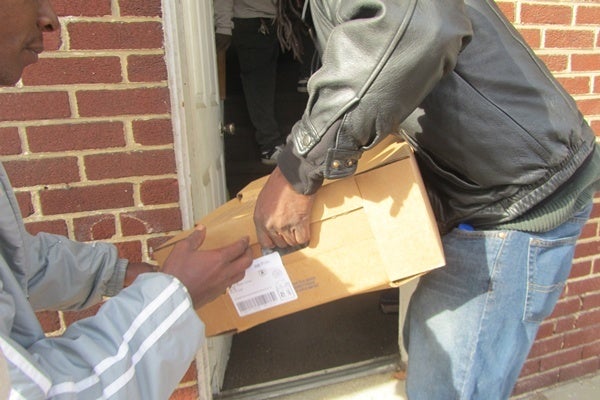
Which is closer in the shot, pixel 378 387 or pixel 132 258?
pixel 132 258

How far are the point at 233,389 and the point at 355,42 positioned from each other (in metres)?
1.88

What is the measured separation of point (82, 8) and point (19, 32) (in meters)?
0.65

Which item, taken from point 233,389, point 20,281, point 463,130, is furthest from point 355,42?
point 233,389

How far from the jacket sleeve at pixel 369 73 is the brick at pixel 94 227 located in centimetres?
86

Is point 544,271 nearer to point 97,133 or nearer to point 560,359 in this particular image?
point 97,133

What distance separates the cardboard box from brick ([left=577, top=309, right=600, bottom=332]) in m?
1.76

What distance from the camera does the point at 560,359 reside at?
8.14ft

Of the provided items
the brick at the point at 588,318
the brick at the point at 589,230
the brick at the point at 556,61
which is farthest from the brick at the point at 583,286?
the brick at the point at 556,61

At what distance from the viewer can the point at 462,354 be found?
1.31 metres

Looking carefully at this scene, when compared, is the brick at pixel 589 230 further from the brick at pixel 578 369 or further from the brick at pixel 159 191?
the brick at pixel 159 191

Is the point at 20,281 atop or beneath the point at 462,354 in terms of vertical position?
atop

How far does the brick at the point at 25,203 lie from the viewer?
155 centimetres

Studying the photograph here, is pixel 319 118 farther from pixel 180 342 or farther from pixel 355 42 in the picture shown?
pixel 180 342


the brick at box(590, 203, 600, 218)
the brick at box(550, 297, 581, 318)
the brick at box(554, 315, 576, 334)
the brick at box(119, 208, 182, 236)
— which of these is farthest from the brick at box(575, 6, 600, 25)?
the brick at box(119, 208, 182, 236)
